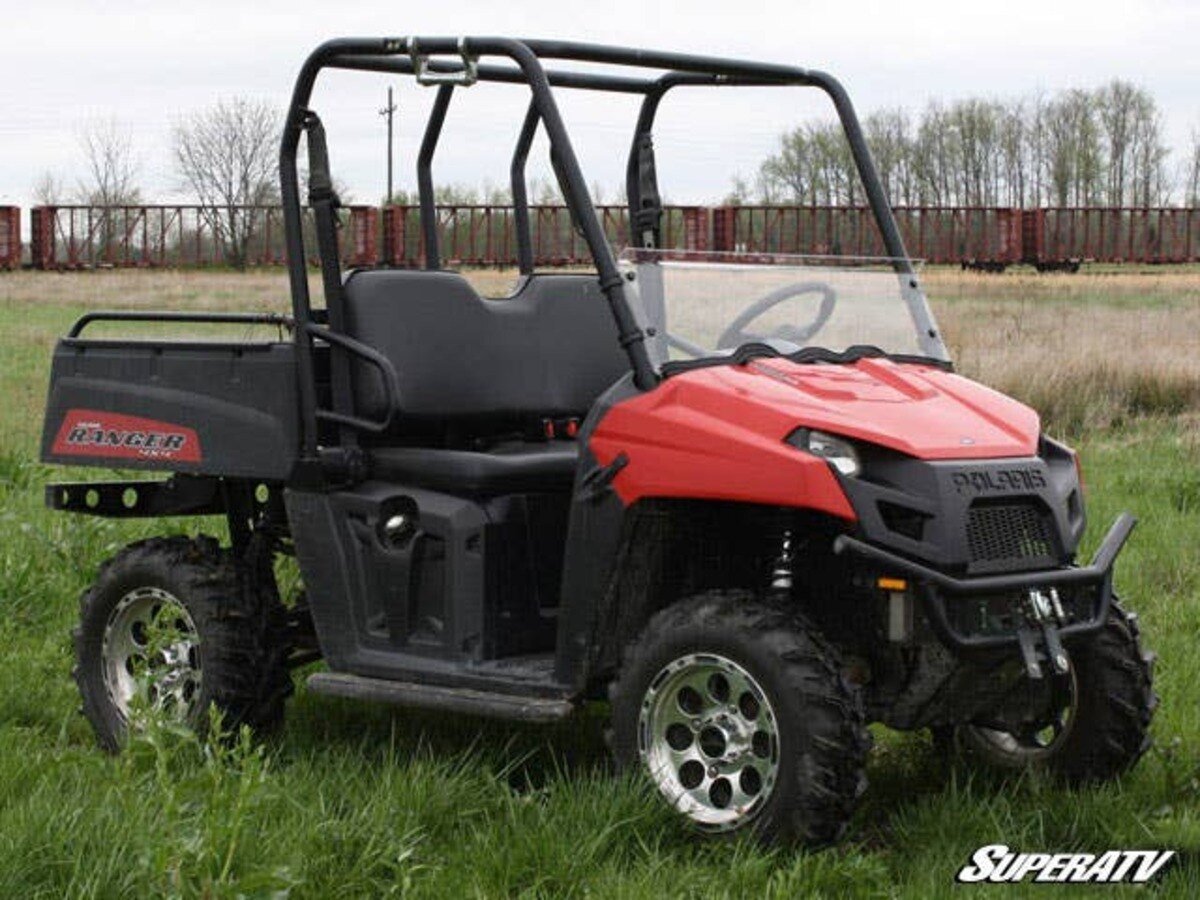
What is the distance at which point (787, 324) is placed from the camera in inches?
227

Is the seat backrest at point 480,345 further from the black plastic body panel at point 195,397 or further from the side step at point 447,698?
the side step at point 447,698

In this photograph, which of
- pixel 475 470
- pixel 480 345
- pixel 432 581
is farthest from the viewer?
pixel 480 345

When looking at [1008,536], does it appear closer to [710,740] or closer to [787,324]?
[710,740]

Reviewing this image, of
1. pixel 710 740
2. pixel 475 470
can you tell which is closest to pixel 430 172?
pixel 475 470

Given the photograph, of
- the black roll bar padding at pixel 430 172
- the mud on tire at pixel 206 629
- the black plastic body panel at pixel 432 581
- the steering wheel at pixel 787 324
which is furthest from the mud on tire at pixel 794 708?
the black roll bar padding at pixel 430 172

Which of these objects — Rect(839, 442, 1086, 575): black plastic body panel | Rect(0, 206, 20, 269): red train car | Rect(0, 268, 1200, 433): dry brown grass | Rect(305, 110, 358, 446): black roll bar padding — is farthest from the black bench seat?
Rect(0, 206, 20, 269): red train car

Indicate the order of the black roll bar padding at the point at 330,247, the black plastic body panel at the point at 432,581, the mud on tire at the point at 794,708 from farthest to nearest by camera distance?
the black roll bar padding at the point at 330,247 → the black plastic body panel at the point at 432,581 → the mud on tire at the point at 794,708

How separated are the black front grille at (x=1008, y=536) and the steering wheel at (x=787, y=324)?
2.76ft

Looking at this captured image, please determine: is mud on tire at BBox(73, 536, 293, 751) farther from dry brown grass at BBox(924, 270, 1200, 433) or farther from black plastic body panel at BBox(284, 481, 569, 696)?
dry brown grass at BBox(924, 270, 1200, 433)

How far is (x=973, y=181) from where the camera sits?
7288 cm

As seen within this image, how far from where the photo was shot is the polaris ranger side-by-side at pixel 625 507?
16.4 feet

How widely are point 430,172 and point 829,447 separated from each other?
2309 millimetres

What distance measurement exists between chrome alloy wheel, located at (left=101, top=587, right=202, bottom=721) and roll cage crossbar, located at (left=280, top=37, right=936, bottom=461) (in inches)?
27.0
